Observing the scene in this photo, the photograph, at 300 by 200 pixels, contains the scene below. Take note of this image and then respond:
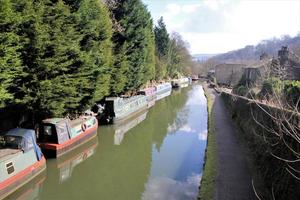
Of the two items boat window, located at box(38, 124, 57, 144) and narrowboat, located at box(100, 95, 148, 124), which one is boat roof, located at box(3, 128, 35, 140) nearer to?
boat window, located at box(38, 124, 57, 144)

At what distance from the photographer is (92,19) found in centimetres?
2495

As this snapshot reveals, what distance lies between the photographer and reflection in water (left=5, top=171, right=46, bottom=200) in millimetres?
14092

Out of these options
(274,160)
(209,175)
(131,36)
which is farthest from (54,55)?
(131,36)

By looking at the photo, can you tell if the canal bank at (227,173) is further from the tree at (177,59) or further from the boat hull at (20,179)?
the tree at (177,59)

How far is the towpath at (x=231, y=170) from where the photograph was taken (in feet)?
43.6

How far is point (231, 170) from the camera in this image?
16125 millimetres

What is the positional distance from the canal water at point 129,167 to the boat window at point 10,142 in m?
1.93

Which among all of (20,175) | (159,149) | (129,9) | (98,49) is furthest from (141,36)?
(20,175)

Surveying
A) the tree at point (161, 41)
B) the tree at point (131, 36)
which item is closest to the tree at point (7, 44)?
the tree at point (131, 36)

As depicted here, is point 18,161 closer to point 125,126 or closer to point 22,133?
point 22,133

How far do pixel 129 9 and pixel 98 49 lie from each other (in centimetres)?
1159

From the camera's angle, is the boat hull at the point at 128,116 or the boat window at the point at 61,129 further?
the boat hull at the point at 128,116

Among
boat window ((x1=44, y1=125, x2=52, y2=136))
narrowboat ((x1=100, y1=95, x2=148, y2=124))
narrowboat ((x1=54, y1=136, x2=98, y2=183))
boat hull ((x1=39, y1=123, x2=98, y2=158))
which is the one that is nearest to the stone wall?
narrowboat ((x1=54, y1=136, x2=98, y2=183))

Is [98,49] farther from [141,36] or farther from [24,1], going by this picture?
[141,36]
